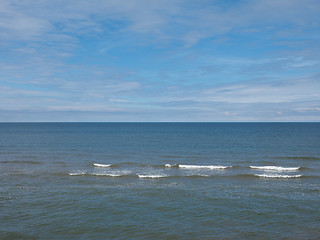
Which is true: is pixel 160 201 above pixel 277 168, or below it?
below

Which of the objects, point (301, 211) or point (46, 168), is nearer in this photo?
point (301, 211)

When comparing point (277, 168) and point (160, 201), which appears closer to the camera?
point (160, 201)

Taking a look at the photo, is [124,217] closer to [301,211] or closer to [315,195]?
[301,211]

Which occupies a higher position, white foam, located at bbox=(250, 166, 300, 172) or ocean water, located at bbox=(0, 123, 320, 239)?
white foam, located at bbox=(250, 166, 300, 172)

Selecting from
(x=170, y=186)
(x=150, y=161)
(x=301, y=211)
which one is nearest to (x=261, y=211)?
(x=301, y=211)

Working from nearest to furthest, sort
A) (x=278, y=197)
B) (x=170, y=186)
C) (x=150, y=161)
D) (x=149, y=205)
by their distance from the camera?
(x=149, y=205), (x=278, y=197), (x=170, y=186), (x=150, y=161)

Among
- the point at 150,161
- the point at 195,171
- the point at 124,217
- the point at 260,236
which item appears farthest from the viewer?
the point at 150,161

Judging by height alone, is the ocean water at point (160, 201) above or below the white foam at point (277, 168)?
below

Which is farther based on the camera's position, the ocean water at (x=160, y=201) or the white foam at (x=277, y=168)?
the white foam at (x=277, y=168)

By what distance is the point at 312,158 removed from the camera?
42.0 m

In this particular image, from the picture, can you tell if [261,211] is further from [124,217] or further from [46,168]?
[46,168]

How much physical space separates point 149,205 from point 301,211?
11218 millimetres

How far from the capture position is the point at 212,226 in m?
17.0

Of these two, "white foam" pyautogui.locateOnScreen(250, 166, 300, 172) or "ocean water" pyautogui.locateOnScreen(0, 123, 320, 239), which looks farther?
"white foam" pyautogui.locateOnScreen(250, 166, 300, 172)
